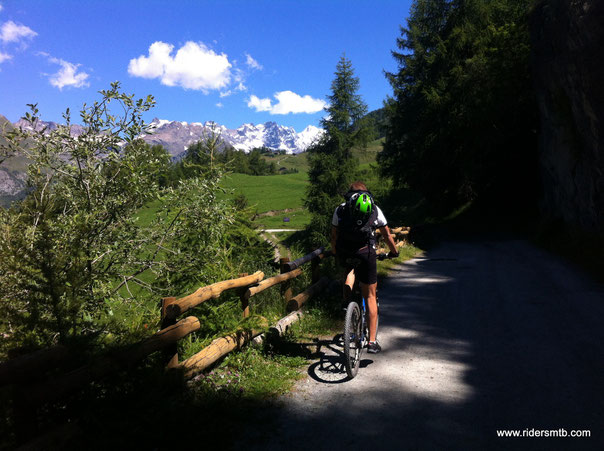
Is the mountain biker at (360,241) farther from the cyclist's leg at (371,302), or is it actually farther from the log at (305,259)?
the log at (305,259)

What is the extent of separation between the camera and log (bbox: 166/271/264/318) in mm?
3922

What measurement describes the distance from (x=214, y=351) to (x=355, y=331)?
173 cm

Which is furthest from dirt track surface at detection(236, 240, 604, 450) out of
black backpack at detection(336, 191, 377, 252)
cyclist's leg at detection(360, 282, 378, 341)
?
black backpack at detection(336, 191, 377, 252)

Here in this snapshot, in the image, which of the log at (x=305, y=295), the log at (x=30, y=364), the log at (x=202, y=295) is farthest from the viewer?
the log at (x=305, y=295)

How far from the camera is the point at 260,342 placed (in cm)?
516

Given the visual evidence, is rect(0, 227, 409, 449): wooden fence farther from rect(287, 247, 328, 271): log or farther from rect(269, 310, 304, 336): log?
rect(287, 247, 328, 271): log

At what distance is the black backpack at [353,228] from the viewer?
4.59 metres

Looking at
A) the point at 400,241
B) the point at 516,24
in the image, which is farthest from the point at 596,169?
the point at 516,24

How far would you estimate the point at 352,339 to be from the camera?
14.7 ft

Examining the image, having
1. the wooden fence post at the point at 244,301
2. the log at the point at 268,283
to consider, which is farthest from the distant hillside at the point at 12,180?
the log at the point at 268,283

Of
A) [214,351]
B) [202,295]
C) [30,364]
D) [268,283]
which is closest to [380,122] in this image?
[268,283]

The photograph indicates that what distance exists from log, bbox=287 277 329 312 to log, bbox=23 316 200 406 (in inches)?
78.6

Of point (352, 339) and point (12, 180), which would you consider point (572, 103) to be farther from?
point (12, 180)

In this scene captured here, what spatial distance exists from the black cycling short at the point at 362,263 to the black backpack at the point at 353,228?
7cm
